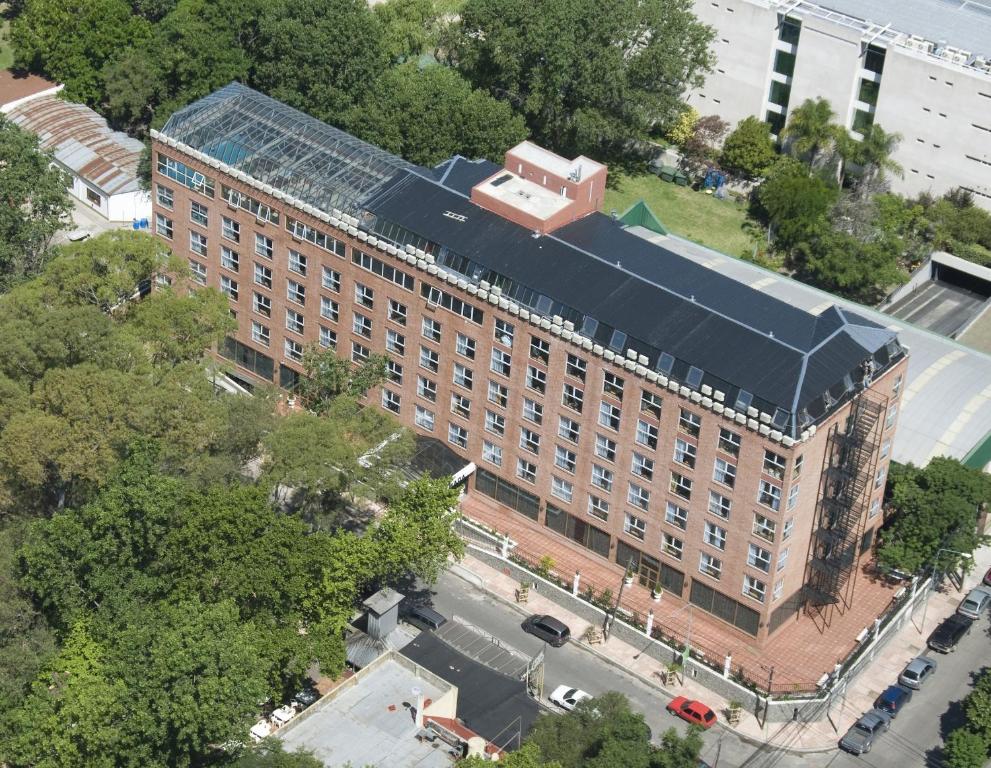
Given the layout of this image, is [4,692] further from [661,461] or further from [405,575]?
[661,461]

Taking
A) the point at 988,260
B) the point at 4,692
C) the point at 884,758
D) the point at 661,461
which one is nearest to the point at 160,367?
the point at 4,692

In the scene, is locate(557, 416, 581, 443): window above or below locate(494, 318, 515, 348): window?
below

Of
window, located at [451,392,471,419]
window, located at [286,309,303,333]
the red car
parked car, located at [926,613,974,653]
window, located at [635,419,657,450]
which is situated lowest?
the red car

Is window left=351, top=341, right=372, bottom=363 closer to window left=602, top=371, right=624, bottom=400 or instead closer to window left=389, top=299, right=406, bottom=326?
window left=389, top=299, right=406, bottom=326

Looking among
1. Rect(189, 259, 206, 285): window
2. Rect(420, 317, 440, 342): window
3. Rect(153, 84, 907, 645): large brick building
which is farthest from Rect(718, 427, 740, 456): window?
Rect(189, 259, 206, 285): window

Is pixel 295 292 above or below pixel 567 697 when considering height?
above

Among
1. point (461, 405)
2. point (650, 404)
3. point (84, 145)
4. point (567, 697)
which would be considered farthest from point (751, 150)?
point (567, 697)

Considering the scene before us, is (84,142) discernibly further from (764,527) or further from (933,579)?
(933,579)
